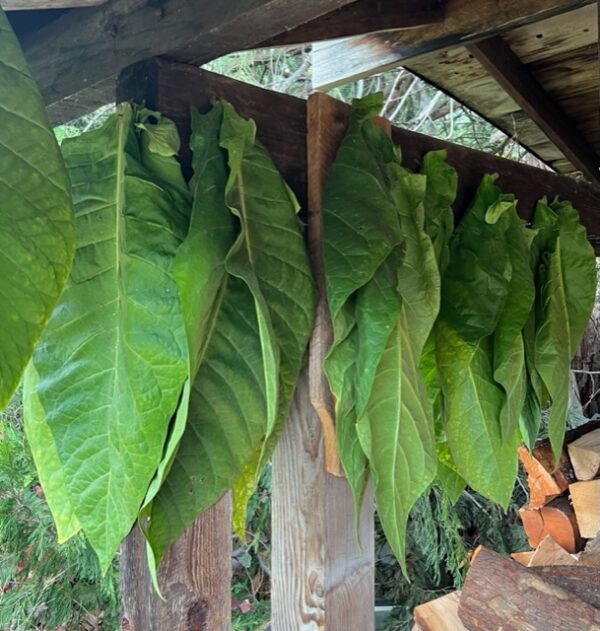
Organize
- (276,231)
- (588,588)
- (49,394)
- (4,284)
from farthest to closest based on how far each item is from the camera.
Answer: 1. (588,588)
2. (276,231)
3. (49,394)
4. (4,284)

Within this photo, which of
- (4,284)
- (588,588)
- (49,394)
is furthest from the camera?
(588,588)

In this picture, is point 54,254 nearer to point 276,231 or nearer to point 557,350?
point 276,231

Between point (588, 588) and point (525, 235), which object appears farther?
point (588, 588)

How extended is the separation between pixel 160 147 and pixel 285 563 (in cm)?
44

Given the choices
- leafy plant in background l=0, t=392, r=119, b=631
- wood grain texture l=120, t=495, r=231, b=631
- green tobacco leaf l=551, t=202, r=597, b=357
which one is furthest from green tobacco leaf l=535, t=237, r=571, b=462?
leafy plant in background l=0, t=392, r=119, b=631

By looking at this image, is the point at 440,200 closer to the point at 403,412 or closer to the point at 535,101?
the point at 403,412

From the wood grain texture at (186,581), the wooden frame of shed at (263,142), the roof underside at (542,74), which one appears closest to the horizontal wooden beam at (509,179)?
the wooden frame of shed at (263,142)

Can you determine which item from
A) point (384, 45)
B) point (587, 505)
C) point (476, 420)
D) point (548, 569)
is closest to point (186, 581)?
point (476, 420)

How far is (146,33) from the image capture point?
2.16 feet

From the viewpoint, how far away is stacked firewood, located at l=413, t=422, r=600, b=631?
1.12 metres

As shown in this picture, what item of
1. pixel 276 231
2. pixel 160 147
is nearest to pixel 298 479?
pixel 276 231

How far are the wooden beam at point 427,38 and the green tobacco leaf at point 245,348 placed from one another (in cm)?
54

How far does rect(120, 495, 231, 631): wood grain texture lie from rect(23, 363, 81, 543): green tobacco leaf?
0.09 m

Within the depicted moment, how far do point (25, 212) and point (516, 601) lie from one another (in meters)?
1.10
